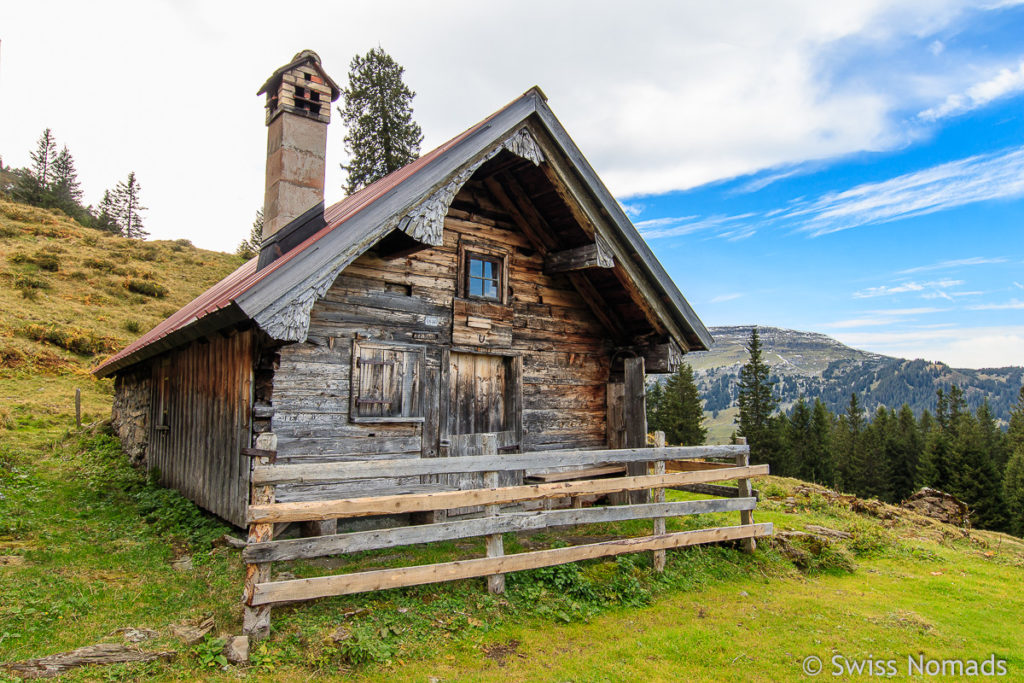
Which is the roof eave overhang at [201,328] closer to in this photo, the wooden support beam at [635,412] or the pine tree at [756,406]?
the wooden support beam at [635,412]

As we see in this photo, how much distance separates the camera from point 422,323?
896 centimetres

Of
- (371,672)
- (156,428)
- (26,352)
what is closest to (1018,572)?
(371,672)

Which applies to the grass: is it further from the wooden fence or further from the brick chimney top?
the brick chimney top

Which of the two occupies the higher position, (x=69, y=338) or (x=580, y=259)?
(x=580, y=259)

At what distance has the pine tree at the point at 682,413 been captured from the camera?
56.7m

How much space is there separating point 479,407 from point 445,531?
3.63 meters

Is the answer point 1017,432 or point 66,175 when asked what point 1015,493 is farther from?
point 66,175

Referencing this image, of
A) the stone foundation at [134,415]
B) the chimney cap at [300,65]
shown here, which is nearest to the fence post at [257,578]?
the chimney cap at [300,65]

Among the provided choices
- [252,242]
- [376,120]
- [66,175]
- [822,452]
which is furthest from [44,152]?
[822,452]

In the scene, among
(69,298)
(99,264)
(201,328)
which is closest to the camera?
(201,328)

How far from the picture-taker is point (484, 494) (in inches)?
251

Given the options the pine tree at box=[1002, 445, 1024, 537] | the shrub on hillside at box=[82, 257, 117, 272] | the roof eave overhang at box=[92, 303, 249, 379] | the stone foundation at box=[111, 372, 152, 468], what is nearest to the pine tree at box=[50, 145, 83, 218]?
the shrub on hillside at box=[82, 257, 117, 272]

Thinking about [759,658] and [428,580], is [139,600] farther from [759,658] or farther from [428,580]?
[759,658]

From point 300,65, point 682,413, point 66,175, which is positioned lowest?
point 682,413
